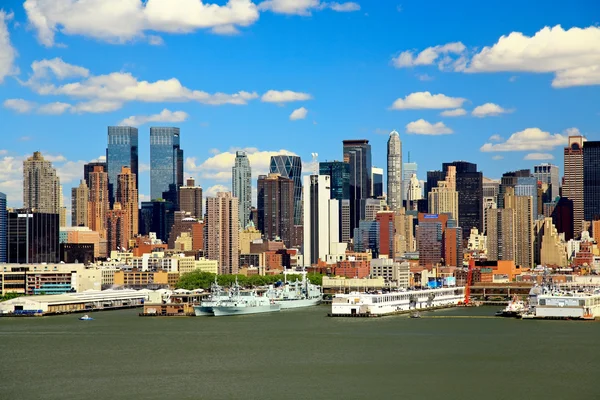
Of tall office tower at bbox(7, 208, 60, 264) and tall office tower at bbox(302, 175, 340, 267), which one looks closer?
tall office tower at bbox(7, 208, 60, 264)

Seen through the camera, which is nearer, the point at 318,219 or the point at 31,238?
the point at 31,238

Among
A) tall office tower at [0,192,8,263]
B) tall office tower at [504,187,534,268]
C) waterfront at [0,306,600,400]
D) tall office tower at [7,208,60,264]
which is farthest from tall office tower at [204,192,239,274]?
waterfront at [0,306,600,400]

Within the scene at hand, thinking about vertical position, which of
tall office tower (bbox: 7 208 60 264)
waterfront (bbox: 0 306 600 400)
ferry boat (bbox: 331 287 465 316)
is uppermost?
tall office tower (bbox: 7 208 60 264)

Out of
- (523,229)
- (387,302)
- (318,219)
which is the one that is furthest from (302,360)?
(523,229)

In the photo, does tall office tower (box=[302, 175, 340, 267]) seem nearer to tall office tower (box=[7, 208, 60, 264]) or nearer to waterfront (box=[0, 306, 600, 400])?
tall office tower (box=[7, 208, 60, 264])

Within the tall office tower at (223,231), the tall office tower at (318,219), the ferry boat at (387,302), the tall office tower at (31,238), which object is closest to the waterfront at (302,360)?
the ferry boat at (387,302)

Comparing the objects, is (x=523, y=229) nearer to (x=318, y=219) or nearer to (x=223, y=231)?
(x=318, y=219)
